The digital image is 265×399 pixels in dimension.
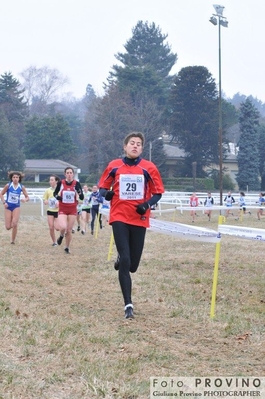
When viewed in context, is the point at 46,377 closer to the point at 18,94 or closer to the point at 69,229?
the point at 69,229

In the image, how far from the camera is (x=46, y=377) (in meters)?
5.16

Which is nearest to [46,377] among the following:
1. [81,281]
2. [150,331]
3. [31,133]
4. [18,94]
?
[150,331]

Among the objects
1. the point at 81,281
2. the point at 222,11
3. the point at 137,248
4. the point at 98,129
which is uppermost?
the point at 222,11

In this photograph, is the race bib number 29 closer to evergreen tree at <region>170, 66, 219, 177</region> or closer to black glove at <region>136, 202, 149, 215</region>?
black glove at <region>136, 202, 149, 215</region>

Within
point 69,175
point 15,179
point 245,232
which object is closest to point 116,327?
point 245,232

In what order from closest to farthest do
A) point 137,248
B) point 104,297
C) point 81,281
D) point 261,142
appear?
point 137,248
point 104,297
point 81,281
point 261,142

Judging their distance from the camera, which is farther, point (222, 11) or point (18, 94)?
point (18, 94)

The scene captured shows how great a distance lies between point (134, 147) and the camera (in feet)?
26.7

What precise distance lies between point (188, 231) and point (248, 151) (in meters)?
72.1

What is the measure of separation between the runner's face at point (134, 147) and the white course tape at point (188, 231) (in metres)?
1.31

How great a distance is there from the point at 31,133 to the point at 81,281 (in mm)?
71844

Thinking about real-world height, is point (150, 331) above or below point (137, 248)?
below

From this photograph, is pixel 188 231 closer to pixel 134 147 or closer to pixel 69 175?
pixel 134 147

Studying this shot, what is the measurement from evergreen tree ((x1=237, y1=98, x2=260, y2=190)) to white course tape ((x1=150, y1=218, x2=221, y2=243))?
68.1 m
